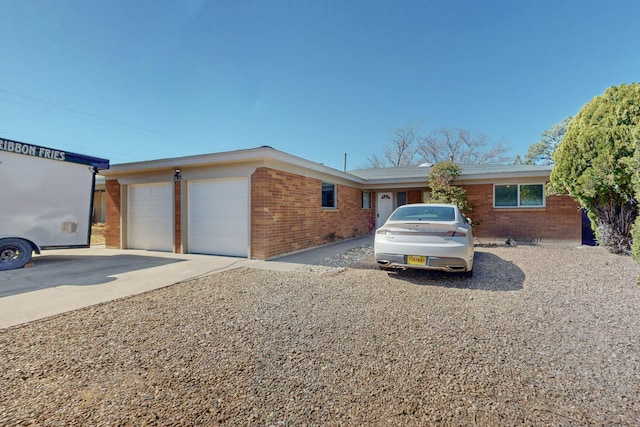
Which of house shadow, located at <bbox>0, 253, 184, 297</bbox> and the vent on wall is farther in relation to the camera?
the vent on wall

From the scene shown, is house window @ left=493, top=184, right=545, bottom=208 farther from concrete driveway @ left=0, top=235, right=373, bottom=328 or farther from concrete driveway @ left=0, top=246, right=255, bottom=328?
concrete driveway @ left=0, top=246, right=255, bottom=328

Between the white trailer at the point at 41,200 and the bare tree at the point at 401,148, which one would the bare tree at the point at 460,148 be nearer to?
the bare tree at the point at 401,148

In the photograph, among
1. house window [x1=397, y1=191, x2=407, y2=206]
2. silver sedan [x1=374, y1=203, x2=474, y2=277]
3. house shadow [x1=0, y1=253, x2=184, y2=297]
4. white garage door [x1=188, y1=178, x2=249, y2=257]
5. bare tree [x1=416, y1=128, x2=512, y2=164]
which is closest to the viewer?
silver sedan [x1=374, y1=203, x2=474, y2=277]

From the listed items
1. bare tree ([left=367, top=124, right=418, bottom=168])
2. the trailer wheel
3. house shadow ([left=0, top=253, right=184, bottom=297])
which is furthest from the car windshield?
bare tree ([left=367, top=124, right=418, bottom=168])

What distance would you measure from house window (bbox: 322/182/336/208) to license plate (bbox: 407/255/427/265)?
570 cm

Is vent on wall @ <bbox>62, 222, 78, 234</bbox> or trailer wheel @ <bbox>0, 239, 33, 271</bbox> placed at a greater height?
vent on wall @ <bbox>62, 222, 78, 234</bbox>

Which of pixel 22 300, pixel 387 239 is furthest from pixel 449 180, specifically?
pixel 22 300

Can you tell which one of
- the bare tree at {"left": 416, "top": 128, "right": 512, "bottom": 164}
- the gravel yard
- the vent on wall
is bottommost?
the gravel yard

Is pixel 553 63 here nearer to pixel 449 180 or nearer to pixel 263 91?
pixel 449 180

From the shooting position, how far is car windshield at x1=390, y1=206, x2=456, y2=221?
548cm

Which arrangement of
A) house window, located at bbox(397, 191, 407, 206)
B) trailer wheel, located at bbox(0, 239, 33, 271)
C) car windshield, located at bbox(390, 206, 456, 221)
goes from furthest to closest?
house window, located at bbox(397, 191, 407, 206)
trailer wheel, located at bbox(0, 239, 33, 271)
car windshield, located at bbox(390, 206, 456, 221)

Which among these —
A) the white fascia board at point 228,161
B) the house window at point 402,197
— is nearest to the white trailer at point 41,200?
the white fascia board at point 228,161

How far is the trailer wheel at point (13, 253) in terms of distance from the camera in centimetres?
593

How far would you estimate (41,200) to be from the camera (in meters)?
6.48
